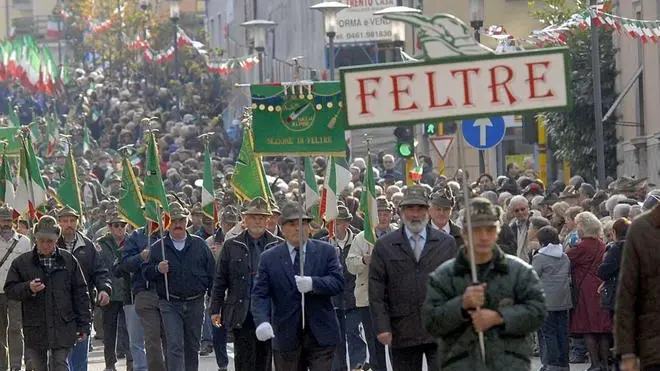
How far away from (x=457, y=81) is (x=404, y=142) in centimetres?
2197

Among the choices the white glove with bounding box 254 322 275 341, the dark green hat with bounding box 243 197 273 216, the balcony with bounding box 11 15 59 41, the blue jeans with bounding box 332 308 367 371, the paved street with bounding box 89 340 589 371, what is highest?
the balcony with bounding box 11 15 59 41

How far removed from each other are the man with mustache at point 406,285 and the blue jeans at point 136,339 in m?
6.12

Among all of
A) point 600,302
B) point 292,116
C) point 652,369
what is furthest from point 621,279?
point 600,302

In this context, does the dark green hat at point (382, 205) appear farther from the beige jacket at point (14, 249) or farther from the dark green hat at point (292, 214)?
the dark green hat at point (292, 214)

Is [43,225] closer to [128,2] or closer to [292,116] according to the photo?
[292,116]

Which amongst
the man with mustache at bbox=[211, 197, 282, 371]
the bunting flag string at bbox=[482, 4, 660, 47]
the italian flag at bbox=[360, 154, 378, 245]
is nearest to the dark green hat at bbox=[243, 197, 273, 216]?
the man with mustache at bbox=[211, 197, 282, 371]

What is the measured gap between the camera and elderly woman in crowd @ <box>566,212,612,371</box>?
18625mm

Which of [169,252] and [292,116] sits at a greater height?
[292,116]

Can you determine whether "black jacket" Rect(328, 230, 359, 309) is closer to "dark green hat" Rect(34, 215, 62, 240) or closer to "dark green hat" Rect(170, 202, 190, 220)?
"dark green hat" Rect(170, 202, 190, 220)

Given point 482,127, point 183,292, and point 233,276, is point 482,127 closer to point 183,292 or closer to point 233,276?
point 183,292

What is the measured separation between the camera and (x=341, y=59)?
59.1m

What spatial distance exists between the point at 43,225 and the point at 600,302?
4.62 meters

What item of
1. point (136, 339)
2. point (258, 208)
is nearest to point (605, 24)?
point (136, 339)

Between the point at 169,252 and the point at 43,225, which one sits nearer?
the point at 43,225
